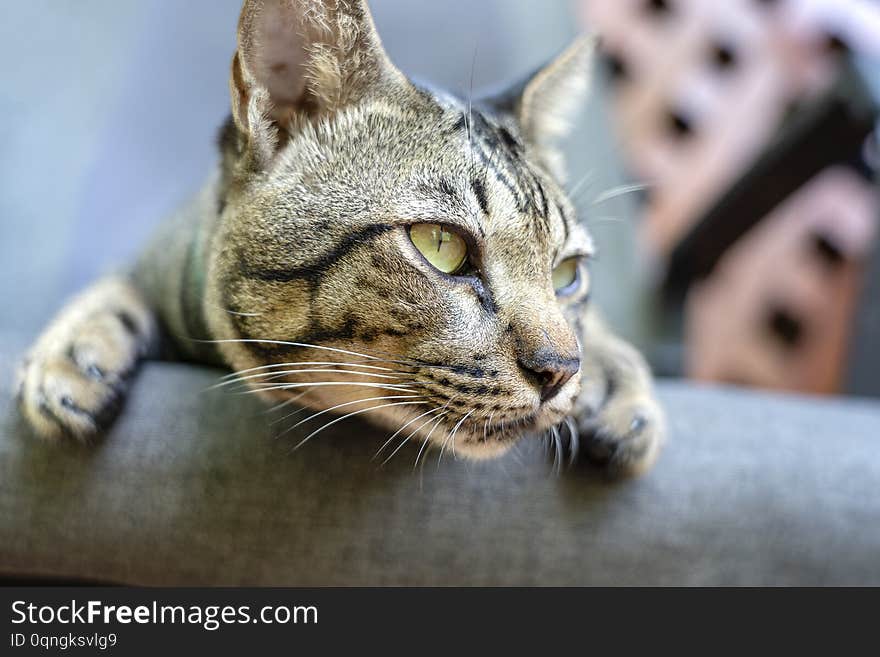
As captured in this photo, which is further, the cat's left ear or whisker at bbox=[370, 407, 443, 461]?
the cat's left ear

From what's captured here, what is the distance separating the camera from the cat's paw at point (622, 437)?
833mm

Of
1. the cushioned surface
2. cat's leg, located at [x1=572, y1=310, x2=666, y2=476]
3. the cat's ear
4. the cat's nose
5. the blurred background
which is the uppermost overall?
the blurred background

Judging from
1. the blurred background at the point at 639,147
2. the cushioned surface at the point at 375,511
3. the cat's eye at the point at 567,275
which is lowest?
the cushioned surface at the point at 375,511

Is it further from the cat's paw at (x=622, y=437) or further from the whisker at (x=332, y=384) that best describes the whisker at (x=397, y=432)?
the cat's paw at (x=622, y=437)

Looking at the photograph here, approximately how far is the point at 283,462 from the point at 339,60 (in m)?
0.41

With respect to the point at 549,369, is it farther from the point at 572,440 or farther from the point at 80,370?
the point at 80,370

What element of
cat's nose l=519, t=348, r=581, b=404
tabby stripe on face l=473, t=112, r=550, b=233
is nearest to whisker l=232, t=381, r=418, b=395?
cat's nose l=519, t=348, r=581, b=404

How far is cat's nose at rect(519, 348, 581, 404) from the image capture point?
696mm

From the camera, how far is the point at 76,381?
2.58 ft

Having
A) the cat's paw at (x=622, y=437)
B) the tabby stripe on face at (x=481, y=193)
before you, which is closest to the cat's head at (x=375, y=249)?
the tabby stripe on face at (x=481, y=193)

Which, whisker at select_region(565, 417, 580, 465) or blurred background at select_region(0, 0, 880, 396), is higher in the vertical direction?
blurred background at select_region(0, 0, 880, 396)

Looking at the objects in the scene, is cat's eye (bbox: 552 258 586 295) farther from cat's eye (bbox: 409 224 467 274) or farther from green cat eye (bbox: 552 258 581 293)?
cat's eye (bbox: 409 224 467 274)

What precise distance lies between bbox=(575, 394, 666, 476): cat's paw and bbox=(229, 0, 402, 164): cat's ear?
0.43 metres

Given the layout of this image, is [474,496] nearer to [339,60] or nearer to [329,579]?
[329,579]
